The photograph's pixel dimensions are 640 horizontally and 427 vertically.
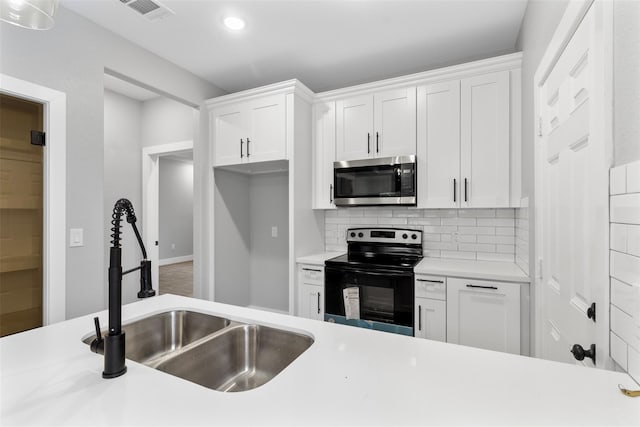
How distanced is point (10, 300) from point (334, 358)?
6.90 ft

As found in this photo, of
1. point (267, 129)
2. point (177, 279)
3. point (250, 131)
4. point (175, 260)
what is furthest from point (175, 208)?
point (267, 129)

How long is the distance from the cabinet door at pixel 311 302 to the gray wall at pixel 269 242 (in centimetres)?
84

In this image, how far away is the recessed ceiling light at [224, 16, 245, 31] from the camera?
2193 mm

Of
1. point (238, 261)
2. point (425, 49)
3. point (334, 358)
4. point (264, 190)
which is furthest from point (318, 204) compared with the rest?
point (334, 358)

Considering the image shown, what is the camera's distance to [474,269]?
86.4 inches

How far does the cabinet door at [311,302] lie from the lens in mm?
2643

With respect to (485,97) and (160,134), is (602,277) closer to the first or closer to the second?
(485,97)

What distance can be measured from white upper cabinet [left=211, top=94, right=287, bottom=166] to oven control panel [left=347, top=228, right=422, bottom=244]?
1042 millimetres

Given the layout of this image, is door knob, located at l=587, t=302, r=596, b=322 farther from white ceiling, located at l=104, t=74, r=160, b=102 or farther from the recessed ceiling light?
white ceiling, located at l=104, t=74, r=160, b=102

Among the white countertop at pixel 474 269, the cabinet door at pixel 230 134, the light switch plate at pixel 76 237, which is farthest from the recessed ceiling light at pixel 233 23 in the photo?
the white countertop at pixel 474 269

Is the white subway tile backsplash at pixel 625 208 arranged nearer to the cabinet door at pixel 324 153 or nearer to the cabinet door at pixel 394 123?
the cabinet door at pixel 394 123

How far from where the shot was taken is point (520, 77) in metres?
2.24

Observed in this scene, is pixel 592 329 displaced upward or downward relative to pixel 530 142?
downward

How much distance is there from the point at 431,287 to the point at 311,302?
41.0 inches
